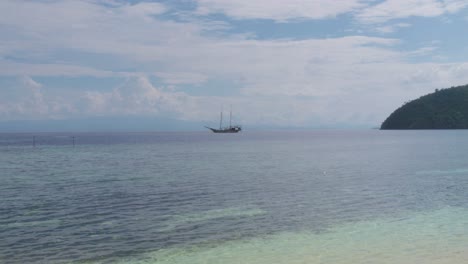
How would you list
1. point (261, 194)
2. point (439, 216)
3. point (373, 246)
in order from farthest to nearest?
point (261, 194) → point (439, 216) → point (373, 246)

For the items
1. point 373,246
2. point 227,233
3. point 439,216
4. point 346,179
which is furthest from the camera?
point 346,179

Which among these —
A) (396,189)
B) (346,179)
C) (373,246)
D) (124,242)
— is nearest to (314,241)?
(373,246)

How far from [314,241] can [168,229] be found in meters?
10.5

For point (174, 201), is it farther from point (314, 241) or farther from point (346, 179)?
point (346, 179)

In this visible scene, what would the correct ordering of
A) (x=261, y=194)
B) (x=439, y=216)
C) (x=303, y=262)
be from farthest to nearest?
(x=261, y=194) < (x=439, y=216) < (x=303, y=262)

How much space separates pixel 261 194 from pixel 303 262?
25.2 meters

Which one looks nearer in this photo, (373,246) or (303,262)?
(303,262)

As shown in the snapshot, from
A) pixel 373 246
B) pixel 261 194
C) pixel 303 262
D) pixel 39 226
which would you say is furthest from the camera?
pixel 261 194

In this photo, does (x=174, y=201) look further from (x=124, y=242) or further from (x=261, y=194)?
(x=124, y=242)

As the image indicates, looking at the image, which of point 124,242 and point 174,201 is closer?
point 124,242

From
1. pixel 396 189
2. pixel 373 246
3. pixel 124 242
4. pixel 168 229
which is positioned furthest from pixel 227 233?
pixel 396 189

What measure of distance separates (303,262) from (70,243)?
14758mm

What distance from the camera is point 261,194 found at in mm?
49219

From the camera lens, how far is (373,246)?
1065 inches
